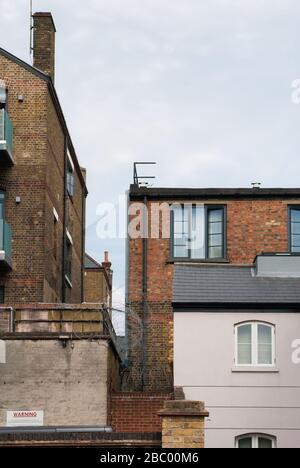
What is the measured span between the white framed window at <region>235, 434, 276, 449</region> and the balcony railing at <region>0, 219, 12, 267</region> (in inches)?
479

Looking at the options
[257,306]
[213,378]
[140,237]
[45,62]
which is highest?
[45,62]

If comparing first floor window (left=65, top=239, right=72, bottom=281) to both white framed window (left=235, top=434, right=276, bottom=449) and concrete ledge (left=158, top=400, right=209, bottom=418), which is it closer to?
white framed window (left=235, top=434, right=276, bottom=449)

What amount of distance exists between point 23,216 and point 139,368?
639cm

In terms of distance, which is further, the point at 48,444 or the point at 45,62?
the point at 45,62

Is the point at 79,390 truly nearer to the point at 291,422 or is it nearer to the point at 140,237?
the point at 291,422

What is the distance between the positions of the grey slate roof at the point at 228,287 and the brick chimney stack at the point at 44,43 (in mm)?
12896

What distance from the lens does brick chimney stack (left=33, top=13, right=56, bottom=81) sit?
44.0 m

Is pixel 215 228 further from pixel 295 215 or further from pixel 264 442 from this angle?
pixel 264 442

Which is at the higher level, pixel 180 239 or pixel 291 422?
pixel 180 239

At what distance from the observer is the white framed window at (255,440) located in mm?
29578

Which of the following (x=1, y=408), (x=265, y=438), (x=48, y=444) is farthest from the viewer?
(x=1, y=408)

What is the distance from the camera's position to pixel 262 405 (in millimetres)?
30047
